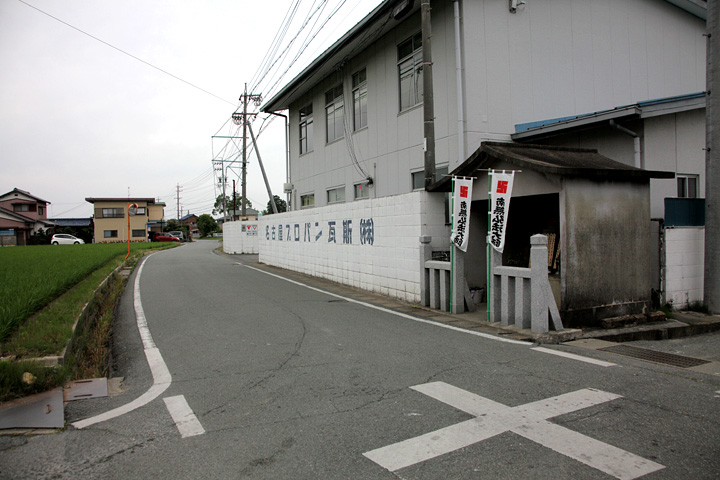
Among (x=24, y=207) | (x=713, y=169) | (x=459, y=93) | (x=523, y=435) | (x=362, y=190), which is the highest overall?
(x=24, y=207)

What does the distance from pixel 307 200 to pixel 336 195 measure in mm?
3366

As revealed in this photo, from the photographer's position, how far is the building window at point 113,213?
219 ft

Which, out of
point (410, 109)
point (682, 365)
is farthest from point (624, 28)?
point (682, 365)

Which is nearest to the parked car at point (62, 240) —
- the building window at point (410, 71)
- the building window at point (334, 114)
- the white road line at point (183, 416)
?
the building window at point (334, 114)

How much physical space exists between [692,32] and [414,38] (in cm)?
884

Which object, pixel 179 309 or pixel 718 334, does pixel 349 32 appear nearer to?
pixel 179 309

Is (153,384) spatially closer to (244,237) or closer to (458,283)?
(458,283)

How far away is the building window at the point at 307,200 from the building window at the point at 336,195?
Answer: 177cm

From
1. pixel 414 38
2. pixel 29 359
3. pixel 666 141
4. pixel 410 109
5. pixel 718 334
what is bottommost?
pixel 718 334

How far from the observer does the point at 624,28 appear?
13727 millimetres

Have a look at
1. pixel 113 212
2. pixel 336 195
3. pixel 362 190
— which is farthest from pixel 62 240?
pixel 362 190

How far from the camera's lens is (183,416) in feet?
14.3

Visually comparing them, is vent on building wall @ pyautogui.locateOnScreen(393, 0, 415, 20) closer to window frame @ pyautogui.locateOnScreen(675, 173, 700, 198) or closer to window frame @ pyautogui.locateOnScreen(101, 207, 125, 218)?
window frame @ pyautogui.locateOnScreen(675, 173, 700, 198)

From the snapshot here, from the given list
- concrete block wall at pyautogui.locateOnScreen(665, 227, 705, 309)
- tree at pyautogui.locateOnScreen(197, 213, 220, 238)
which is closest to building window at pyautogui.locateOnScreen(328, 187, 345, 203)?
concrete block wall at pyautogui.locateOnScreen(665, 227, 705, 309)
